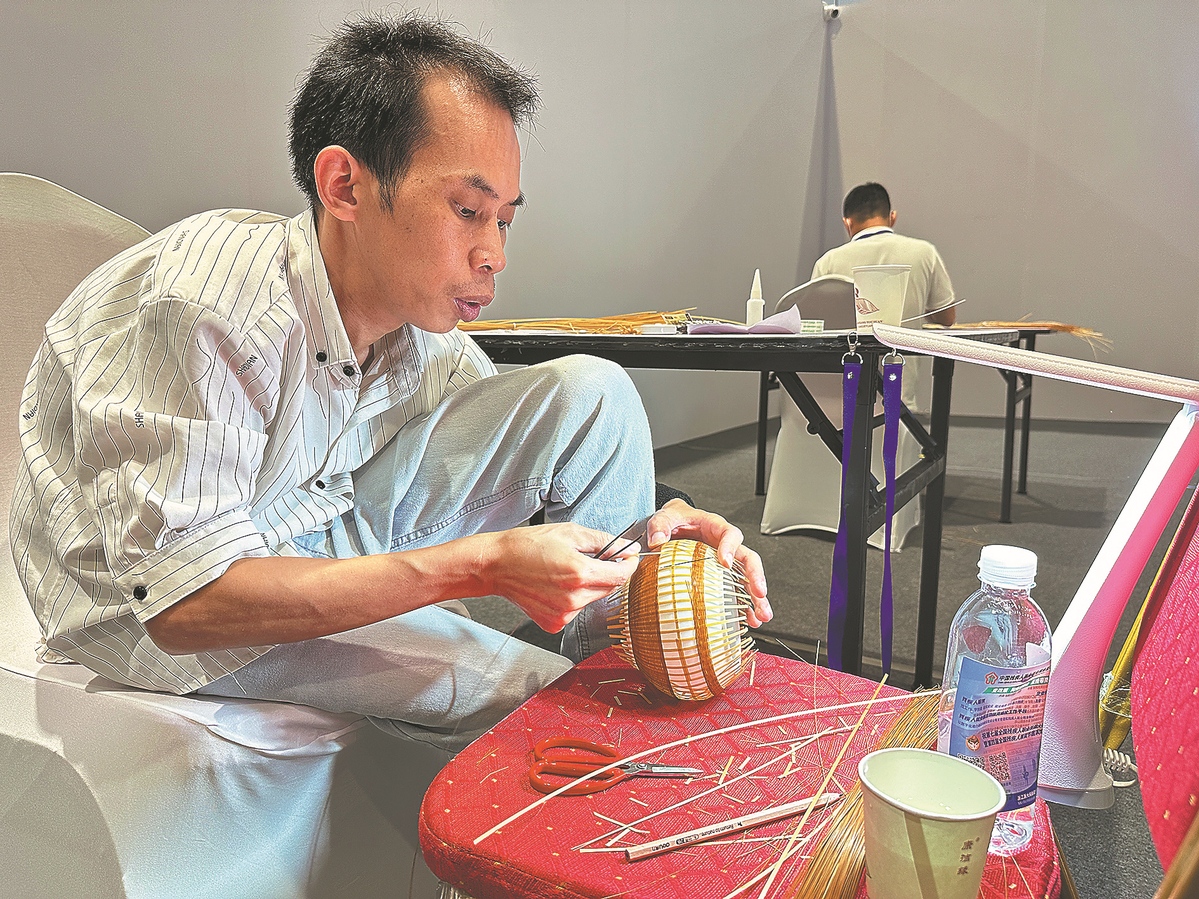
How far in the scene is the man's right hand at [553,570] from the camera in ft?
2.89

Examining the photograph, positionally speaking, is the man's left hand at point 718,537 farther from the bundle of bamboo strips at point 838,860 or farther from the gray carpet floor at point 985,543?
the gray carpet floor at point 985,543

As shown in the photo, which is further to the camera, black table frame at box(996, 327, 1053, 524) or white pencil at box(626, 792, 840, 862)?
black table frame at box(996, 327, 1053, 524)

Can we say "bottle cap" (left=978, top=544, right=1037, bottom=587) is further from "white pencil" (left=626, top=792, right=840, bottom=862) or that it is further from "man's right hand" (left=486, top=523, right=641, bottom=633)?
"man's right hand" (left=486, top=523, right=641, bottom=633)

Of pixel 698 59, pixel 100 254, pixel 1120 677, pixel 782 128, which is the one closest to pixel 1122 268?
pixel 782 128

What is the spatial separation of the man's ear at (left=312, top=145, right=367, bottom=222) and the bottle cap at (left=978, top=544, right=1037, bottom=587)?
81 cm

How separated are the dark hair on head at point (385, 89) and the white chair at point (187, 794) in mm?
652

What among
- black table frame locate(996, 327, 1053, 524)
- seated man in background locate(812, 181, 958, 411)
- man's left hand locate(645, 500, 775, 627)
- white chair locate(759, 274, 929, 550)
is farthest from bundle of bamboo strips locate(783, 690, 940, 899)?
seated man in background locate(812, 181, 958, 411)

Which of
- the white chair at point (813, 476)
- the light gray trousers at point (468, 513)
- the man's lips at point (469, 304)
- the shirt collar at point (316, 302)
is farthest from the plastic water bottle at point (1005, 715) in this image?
the white chair at point (813, 476)

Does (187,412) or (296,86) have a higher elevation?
(296,86)

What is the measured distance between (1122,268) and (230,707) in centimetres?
674

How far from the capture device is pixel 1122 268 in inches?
238

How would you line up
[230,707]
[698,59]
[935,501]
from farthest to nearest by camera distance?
1. [698,59]
2. [935,501]
3. [230,707]

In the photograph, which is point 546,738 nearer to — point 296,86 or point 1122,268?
point 296,86

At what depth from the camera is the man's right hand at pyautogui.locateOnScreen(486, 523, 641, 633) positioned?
0.88m
